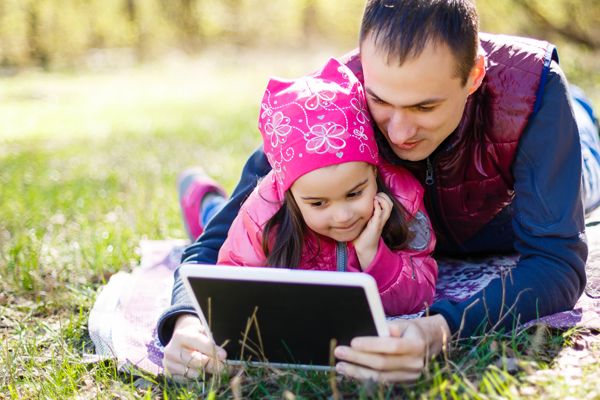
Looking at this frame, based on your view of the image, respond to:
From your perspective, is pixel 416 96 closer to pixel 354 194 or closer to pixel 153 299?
pixel 354 194

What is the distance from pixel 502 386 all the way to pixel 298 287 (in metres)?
0.65

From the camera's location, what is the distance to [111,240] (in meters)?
4.44

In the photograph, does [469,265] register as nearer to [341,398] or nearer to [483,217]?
[483,217]

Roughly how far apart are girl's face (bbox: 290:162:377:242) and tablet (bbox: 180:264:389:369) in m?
0.45

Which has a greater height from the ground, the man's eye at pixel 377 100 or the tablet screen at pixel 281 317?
the man's eye at pixel 377 100

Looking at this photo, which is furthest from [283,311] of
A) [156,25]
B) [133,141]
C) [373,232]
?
[156,25]

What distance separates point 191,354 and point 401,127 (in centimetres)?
107

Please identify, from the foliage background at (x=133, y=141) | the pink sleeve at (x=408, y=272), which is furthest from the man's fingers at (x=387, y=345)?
the pink sleeve at (x=408, y=272)

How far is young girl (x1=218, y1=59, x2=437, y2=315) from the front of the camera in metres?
2.72

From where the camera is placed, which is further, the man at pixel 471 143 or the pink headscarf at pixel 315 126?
the pink headscarf at pixel 315 126

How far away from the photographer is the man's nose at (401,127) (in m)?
2.73

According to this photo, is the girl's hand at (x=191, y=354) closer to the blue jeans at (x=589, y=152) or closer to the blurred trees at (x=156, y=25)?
the blue jeans at (x=589, y=152)

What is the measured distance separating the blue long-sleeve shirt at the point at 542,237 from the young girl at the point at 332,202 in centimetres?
29

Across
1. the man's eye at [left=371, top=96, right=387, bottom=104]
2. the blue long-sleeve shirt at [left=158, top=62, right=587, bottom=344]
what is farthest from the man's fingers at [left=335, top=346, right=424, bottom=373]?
the man's eye at [left=371, top=96, right=387, bottom=104]
